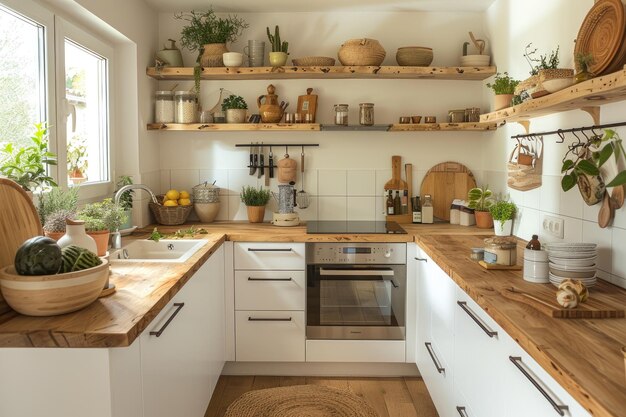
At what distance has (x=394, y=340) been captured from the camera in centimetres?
342

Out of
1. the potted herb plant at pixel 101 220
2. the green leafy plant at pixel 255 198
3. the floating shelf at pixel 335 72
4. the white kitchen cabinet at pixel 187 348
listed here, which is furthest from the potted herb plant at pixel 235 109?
the potted herb plant at pixel 101 220

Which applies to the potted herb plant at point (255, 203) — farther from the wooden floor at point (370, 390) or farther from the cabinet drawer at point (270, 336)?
the wooden floor at point (370, 390)

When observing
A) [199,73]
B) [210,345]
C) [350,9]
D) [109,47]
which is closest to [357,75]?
[350,9]

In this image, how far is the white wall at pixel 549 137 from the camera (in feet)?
7.14

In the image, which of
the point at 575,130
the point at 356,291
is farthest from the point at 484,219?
the point at 575,130

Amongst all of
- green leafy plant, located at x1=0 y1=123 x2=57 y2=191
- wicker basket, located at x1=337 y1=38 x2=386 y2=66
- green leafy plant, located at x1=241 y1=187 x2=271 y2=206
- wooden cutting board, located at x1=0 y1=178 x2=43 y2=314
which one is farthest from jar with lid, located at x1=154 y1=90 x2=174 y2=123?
wooden cutting board, located at x1=0 y1=178 x2=43 y2=314

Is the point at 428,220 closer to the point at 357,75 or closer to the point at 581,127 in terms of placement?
the point at 357,75

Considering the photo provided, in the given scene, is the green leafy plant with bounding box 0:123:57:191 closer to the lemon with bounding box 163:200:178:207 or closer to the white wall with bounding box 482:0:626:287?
the lemon with bounding box 163:200:178:207

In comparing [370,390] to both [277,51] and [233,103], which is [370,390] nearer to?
[233,103]

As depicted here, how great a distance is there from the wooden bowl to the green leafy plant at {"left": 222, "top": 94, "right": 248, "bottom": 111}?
2.28 metres

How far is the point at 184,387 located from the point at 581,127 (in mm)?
1982

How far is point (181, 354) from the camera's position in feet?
7.41

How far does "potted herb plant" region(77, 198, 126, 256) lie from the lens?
2.35 meters

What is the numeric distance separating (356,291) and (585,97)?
1.82 metres
